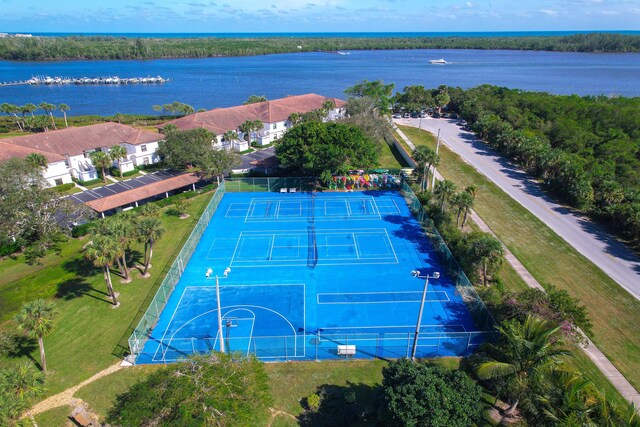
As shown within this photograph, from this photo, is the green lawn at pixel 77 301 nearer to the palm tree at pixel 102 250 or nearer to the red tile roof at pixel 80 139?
the palm tree at pixel 102 250

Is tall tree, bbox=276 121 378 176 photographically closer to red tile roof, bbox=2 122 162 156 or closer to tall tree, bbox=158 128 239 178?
tall tree, bbox=158 128 239 178

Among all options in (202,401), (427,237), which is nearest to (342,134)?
(427,237)

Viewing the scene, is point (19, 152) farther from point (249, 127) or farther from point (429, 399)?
point (429, 399)

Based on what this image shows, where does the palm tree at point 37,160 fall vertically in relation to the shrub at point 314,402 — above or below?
above

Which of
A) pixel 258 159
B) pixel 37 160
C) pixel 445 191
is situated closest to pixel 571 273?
pixel 445 191

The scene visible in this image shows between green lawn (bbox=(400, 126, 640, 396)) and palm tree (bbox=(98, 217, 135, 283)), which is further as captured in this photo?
palm tree (bbox=(98, 217, 135, 283))

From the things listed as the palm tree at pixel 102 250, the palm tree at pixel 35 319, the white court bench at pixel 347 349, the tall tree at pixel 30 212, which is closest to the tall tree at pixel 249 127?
the tall tree at pixel 30 212

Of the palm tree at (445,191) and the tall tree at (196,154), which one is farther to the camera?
the tall tree at (196,154)

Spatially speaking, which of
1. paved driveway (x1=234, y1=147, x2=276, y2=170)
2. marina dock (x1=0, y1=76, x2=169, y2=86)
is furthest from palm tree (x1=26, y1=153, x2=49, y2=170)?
marina dock (x1=0, y1=76, x2=169, y2=86)
